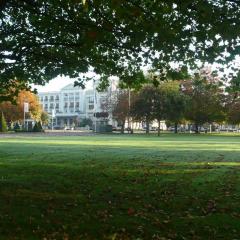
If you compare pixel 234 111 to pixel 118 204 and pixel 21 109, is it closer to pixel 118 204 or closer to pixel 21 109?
pixel 21 109

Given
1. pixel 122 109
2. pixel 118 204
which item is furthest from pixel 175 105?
pixel 118 204

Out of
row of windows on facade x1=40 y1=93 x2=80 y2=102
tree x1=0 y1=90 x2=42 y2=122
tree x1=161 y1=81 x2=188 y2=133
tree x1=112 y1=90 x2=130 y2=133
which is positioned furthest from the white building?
tree x1=161 y1=81 x2=188 y2=133

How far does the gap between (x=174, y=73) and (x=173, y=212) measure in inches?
317

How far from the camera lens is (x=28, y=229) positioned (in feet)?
25.7

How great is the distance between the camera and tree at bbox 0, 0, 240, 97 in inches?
463

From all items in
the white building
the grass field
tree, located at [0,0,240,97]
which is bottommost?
the grass field

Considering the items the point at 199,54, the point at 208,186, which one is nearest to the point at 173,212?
the point at 208,186

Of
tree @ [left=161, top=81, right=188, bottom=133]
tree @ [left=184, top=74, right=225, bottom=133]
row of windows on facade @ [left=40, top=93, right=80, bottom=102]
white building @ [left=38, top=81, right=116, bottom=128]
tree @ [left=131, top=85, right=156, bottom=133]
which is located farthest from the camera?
row of windows on facade @ [left=40, top=93, right=80, bottom=102]

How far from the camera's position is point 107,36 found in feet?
49.0

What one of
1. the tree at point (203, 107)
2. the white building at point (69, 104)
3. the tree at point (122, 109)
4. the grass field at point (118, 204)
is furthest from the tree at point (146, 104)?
the white building at point (69, 104)

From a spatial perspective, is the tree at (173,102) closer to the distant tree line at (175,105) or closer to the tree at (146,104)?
the distant tree line at (175,105)

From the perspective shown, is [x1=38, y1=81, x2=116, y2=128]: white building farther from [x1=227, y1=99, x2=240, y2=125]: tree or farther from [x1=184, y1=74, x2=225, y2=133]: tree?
[x1=227, y1=99, x2=240, y2=125]: tree

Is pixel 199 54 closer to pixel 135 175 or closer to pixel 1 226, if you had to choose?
pixel 135 175

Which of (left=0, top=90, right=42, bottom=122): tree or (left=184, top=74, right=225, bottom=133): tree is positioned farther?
(left=0, top=90, right=42, bottom=122): tree
